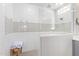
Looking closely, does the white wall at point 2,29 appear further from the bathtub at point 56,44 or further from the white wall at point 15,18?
the bathtub at point 56,44

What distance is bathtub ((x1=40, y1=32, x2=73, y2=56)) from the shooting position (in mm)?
1074

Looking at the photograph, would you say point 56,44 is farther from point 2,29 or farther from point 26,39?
point 2,29

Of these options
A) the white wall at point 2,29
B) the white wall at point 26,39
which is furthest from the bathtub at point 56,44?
the white wall at point 2,29

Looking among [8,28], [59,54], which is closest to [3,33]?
[8,28]

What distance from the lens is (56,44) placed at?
3.69 feet

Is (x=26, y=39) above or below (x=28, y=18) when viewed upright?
below

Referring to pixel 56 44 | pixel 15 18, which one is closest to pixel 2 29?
pixel 15 18

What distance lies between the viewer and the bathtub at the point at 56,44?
3.52 feet

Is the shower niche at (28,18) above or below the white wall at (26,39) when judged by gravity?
above

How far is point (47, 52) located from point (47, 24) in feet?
0.84

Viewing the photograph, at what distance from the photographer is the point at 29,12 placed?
1.06 meters

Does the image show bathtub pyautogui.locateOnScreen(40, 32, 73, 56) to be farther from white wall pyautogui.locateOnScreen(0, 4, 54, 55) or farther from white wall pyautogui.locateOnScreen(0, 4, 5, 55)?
white wall pyautogui.locateOnScreen(0, 4, 5, 55)

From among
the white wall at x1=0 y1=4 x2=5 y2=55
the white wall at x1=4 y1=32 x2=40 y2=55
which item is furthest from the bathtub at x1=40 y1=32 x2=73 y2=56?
the white wall at x1=0 y1=4 x2=5 y2=55

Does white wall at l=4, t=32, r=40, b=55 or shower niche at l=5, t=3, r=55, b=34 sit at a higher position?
shower niche at l=5, t=3, r=55, b=34
